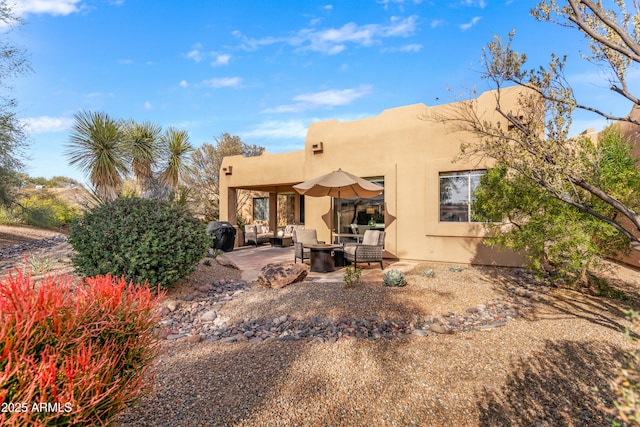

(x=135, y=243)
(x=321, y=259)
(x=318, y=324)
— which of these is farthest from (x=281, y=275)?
(x=135, y=243)

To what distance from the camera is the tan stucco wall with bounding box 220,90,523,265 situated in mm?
8945

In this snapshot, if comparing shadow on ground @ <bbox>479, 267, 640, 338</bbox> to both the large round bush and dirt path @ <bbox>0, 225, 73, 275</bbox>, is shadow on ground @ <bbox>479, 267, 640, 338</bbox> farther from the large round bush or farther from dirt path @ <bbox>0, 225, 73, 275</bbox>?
dirt path @ <bbox>0, 225, 73, 275</bbox>

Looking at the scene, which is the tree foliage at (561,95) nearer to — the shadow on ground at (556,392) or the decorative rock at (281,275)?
the shadow on ground at (556,392)

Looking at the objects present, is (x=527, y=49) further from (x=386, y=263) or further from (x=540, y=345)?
(x=386, y=263)

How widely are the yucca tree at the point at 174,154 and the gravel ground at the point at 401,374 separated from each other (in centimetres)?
1047

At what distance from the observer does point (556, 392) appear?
293 cm

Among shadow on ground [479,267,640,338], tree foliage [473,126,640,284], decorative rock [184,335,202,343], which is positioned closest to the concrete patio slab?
shadow on ground [479,267,640,338]

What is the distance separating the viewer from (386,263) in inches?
380

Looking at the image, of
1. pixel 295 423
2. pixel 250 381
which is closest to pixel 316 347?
pixel 250 381

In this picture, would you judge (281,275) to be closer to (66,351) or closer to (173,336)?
(173,336)

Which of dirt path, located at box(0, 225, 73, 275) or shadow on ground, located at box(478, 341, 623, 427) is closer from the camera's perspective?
shadow on ground, located at box(478, 341, 623, 427)

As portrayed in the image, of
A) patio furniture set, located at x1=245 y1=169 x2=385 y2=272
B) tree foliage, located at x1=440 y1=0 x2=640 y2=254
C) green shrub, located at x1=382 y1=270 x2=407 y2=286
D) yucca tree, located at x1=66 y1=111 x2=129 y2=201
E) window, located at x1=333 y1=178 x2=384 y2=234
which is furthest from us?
yucca tree, located at x1=66 y1=111 x2=129 y2=201

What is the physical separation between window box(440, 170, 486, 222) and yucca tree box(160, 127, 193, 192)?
10.8 metres

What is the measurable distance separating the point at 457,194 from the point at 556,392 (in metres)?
6.77
